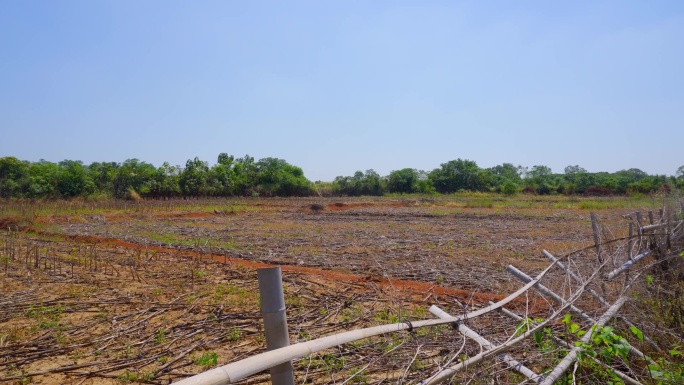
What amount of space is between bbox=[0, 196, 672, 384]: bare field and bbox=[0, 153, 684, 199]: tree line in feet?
77.7

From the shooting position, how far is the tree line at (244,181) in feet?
131

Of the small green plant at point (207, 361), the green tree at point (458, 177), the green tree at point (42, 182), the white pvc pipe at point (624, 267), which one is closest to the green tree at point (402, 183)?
the green tree at point (458, 177)

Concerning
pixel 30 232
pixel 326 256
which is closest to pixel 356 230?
pixel 326 256

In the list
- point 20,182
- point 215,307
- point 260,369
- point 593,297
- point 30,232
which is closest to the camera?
point 260,369

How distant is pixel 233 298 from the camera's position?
8125 mm

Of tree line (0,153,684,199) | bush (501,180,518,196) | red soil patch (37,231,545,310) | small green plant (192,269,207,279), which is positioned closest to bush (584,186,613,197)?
tree line (0,153,684,199)

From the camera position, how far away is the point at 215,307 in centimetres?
741

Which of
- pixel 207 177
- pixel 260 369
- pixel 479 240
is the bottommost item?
pixel 479 240

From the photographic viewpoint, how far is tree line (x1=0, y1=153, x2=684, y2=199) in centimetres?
3991

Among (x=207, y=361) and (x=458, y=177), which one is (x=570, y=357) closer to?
(x=207, y=361)

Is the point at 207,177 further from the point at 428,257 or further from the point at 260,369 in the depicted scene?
the point at 260,369

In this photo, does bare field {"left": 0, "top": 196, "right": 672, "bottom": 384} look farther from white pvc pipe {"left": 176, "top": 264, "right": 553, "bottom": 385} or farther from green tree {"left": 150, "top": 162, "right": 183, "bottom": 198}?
green tree {"left": 150, "top": 162, "right": 183, "bottom": 198}

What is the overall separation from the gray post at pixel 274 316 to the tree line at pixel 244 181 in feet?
114

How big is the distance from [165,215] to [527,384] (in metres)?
27.7
